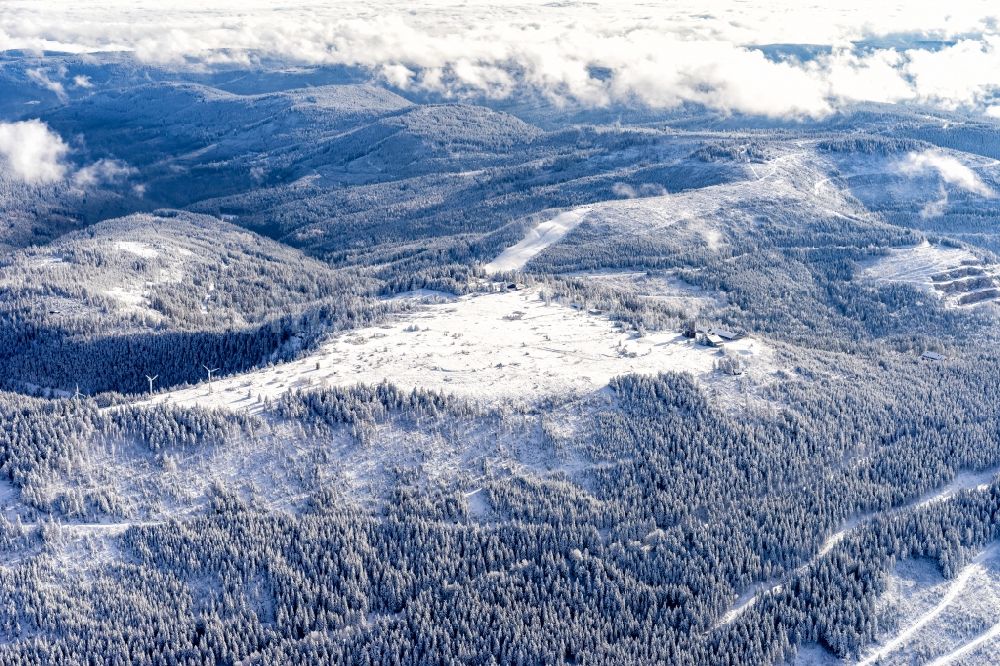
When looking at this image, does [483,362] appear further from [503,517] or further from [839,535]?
[839,535]

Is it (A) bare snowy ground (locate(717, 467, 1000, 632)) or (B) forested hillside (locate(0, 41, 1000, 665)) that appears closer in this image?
(B) forested hillside (locate(0, 41, 1000, 665))

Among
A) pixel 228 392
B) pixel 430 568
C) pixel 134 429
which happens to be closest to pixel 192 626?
pixel 430 568

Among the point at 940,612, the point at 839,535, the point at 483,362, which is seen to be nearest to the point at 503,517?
the point at 483,362

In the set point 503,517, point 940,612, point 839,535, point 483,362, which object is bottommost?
point 503,517

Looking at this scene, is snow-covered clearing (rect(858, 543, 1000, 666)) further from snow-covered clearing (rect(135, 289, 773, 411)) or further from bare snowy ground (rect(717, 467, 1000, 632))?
snow-covered clearing (rect(135, 289, 773, 411))

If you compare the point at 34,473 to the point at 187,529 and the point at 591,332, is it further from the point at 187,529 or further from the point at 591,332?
the point at 591,332

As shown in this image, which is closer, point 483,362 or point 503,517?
point 503,517

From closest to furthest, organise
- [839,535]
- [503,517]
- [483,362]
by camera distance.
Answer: [839,535], [503,517], [483,362]

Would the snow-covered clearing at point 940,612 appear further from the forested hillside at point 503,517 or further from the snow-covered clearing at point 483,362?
the snow-covered clearing at point 483,362

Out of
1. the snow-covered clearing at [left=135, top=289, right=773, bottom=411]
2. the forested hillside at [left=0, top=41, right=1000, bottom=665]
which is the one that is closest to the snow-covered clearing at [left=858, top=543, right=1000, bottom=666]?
the forested hillside at [left=0, top=41, right=1000, bottom=665]
